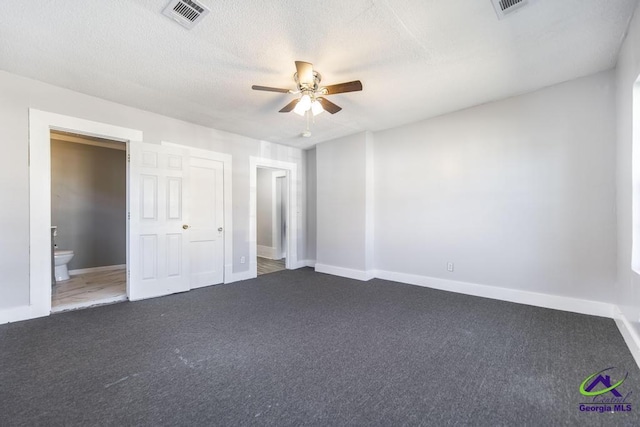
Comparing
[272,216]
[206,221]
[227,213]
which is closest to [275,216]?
[272,216]

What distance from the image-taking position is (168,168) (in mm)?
3857

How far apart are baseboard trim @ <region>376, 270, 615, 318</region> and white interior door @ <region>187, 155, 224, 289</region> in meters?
2.95

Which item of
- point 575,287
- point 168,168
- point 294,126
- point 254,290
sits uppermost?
point 294,126

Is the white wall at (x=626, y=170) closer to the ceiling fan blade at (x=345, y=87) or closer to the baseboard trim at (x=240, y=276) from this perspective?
the ceiling fan blade at (x=345, y=87)

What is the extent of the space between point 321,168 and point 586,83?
149 inches

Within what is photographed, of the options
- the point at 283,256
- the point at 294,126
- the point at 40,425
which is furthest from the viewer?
the point at 283,256

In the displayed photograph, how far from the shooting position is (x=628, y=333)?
229 cm

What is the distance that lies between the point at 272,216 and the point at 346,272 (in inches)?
110

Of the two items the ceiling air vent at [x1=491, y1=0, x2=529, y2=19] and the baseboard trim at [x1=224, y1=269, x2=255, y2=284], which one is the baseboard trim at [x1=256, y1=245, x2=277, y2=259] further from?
the ceiling air vent at [x1=491, y1=0, x2=529, y2=19]

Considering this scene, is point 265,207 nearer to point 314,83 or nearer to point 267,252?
point 267,252

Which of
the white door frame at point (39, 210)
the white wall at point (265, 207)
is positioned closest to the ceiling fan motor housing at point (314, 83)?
the white door frame at point (39, 210)

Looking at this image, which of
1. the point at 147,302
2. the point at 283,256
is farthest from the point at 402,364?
the point at 283,256

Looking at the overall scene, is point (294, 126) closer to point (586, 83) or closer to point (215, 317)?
point (215, 317)

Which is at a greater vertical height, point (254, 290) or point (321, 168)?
point (321, 168)
